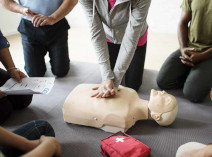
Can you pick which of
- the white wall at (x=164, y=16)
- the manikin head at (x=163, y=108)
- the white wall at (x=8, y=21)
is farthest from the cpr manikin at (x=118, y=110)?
the white wall at (x=8, y=21)

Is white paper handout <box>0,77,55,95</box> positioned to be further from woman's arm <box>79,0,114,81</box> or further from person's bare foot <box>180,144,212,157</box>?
person's bare foot <box>180,144,212,157</box>

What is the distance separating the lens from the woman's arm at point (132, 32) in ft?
3.36

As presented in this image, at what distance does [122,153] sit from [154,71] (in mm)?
1088

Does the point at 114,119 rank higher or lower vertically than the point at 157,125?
higher

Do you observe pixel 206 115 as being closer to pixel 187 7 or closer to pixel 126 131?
pixel 126 131

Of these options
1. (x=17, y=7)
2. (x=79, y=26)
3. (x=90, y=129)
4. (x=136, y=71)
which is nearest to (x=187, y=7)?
(x=136, y=71)

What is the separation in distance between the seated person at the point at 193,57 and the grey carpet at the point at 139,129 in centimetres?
10

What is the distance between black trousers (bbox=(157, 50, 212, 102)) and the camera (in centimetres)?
131

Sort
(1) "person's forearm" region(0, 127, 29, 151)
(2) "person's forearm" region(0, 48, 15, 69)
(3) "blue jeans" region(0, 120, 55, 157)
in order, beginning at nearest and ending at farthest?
(1) "person's forearm" region(0, 127, 29, 151)
(3) "blue jeans" region(0, 120, 55, 157)
(2) "person's forearm" region(0, 48, 15, 69)

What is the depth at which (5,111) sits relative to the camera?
1.14 meters

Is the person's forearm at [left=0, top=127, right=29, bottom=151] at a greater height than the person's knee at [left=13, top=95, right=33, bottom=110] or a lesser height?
greater

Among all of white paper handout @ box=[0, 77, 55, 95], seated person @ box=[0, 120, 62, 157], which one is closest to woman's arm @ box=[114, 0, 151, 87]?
white paper handout @ box=[0, 77, 55, 95]

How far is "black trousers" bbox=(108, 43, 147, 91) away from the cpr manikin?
0.36m

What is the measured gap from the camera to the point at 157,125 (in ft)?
3.69
